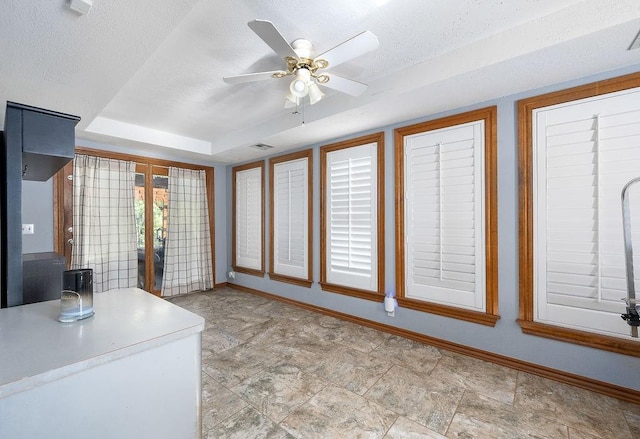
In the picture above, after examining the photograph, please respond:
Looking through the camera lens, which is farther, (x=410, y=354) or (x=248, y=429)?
(x=410, y=354)

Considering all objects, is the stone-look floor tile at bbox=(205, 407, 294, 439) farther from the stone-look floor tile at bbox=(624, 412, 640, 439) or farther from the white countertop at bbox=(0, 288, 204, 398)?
the stone-look floor tile at bbox=(624, 412, 640, 439)

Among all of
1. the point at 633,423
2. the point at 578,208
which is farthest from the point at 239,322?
the point at 578,208

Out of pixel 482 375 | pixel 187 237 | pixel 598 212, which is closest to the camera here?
pixel 598 212

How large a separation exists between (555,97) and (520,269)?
54.0 inches

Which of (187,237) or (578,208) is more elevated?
(578,208)

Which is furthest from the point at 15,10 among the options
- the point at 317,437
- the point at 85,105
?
the point at 317,437

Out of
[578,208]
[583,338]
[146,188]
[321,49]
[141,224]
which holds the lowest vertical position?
[583,338]

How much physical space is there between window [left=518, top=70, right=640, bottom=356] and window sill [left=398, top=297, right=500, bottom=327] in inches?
9.5

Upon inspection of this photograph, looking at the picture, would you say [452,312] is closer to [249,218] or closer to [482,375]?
[482,375]

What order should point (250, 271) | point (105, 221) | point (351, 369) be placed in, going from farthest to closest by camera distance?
1. point (250, 271)
2. point (105, 221)
3. point (351, 369)

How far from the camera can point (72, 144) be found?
4.75 feet

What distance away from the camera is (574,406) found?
1821mm

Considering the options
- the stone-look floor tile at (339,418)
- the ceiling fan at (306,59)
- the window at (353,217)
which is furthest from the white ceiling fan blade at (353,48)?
the stone-look floor tile at (339,418)

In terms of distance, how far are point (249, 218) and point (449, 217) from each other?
3.25 m
